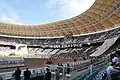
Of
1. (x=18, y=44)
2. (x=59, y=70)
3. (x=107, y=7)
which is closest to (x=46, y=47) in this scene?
(x=18, y=44)

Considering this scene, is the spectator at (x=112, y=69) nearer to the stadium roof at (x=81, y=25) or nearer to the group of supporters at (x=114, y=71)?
the group of supporters at (x=114, y=71)

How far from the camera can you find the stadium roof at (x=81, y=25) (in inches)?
2832

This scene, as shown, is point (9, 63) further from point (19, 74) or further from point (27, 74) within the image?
point (19, 74)

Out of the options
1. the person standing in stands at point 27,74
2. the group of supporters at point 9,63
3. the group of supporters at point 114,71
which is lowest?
the person standing in stands at point 27,74

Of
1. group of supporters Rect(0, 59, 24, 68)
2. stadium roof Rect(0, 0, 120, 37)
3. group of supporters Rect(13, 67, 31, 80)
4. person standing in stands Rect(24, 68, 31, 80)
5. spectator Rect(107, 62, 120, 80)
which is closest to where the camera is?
spectator Rect(107, 62, 120, 80)

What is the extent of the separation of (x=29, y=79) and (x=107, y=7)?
61.9 meters

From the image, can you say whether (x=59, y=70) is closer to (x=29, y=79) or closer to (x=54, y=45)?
(x=29, y=79)

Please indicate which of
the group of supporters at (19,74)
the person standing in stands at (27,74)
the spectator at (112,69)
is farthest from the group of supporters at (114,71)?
the person standing in stands at (27,74)

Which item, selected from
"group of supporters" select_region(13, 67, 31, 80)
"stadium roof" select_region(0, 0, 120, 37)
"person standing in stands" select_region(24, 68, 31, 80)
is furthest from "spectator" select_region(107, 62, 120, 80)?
"stadium roof" select_region(0, 0, 120, 37)

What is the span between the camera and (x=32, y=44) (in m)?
85.5

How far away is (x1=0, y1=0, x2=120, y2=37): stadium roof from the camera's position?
71.9m

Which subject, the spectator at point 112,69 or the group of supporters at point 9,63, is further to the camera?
the group of supporters at point 9,63

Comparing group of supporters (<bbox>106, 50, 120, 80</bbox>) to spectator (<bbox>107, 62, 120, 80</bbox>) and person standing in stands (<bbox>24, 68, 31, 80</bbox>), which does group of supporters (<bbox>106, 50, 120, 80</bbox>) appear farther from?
person standing in stands (<bbox>24, 68, 31, 80</bbox>)

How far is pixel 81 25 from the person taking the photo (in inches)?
3221
